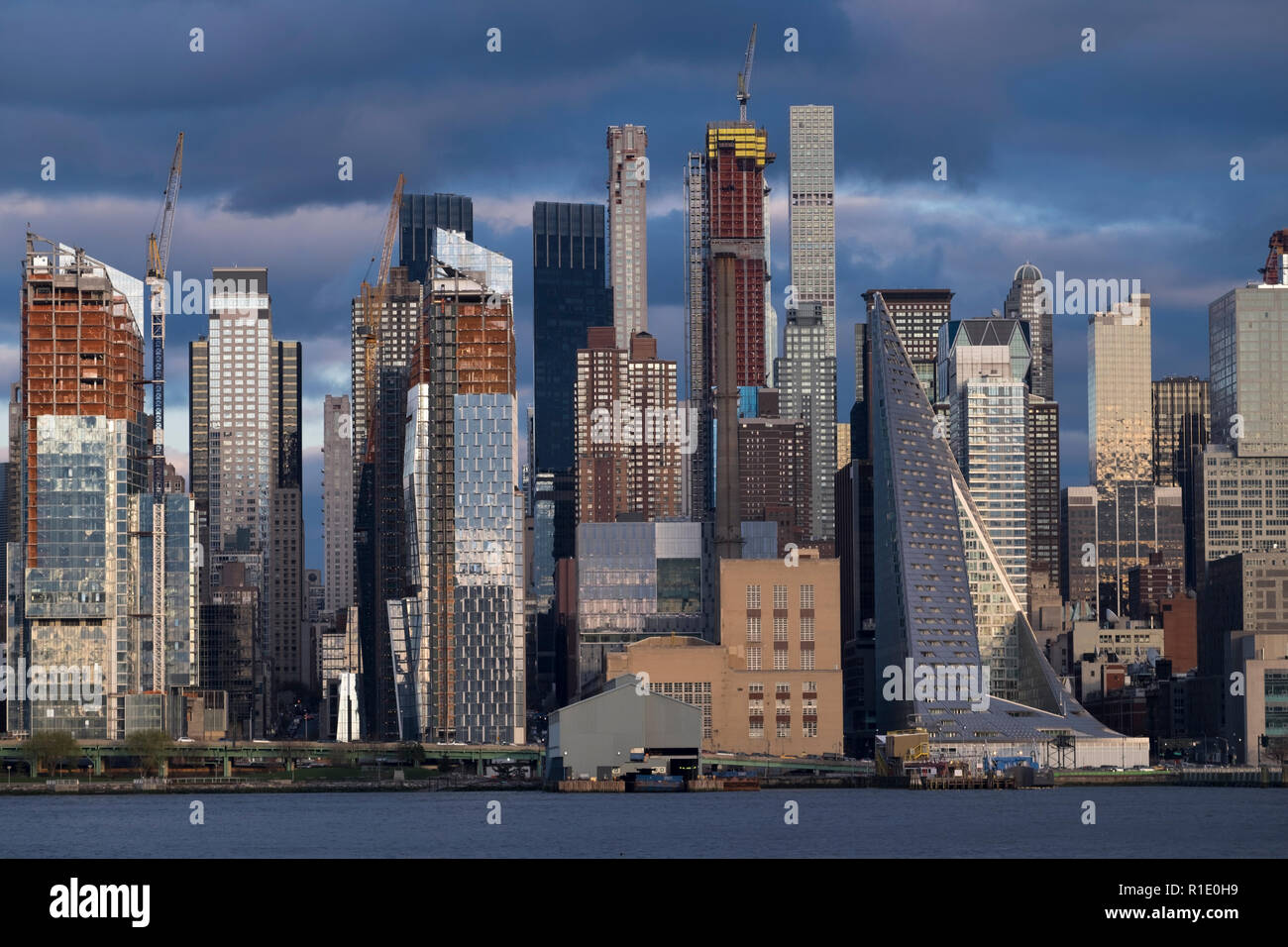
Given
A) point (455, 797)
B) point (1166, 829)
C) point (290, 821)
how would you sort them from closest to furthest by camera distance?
point (1166, 829), point (290, 821), point (455, 797)
